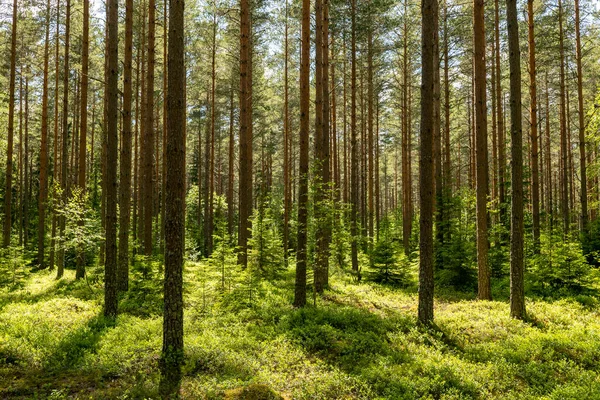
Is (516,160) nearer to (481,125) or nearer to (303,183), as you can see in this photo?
(481,125)

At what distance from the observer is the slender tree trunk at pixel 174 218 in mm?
5891

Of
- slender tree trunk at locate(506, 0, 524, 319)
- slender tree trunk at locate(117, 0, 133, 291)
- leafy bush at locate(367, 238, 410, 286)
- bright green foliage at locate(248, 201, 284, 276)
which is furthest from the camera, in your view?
leafy bush at locate(367, 238, 410, 286)

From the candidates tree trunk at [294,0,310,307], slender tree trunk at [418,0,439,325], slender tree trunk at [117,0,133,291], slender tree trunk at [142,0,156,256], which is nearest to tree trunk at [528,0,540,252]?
slender tree trunk at [418,0,439,325]

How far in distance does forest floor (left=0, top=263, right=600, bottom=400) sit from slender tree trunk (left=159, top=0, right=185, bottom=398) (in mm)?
510

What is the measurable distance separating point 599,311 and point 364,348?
742 centimetres

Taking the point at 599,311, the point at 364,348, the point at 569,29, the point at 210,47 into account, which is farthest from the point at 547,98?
the point at 364,348

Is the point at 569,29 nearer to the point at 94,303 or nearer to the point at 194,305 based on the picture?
the point at 194,305

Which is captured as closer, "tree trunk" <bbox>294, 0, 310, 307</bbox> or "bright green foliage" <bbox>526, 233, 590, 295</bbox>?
"tree trunk" <bbox>294, 0, 310, 307</bbox>

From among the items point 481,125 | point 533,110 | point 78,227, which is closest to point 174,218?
Result: point 78,227

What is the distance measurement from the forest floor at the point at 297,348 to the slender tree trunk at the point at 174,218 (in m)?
0.51

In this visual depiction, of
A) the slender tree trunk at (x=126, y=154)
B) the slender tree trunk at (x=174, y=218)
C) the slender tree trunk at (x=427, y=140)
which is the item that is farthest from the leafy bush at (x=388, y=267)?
the slender tree trunk at (x=174, y=218)

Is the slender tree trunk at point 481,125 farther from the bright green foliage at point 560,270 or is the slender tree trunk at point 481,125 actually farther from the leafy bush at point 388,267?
the leafy bush at point 388,267

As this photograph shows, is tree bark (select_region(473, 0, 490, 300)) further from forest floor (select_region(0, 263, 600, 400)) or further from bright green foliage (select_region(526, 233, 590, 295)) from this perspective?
bright green foliage (select_region(526, 233, 590, 295))

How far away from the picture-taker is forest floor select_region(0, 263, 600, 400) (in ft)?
19.3
